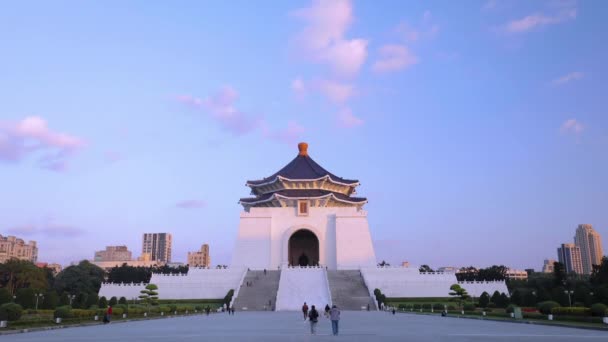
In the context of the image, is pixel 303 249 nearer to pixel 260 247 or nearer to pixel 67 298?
pixel 260 247

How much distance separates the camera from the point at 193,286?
33312 millimetres

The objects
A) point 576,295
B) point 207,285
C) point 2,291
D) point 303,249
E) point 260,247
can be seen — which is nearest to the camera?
point 2,291

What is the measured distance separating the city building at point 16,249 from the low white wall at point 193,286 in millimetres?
62250

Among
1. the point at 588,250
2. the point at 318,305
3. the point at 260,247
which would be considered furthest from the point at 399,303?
the point at 588,250

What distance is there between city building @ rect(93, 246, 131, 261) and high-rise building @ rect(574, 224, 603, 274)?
96321 millimetres

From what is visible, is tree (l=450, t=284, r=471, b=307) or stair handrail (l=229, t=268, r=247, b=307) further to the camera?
stair handrail (l=229, t=268, r=247, b=307)

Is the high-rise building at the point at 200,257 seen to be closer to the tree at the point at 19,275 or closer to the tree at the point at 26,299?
the tree at the point at 19,275

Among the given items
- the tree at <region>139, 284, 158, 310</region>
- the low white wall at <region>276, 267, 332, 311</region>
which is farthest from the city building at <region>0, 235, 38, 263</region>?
the low white wall at <region>276, 267, 332, 311</region>

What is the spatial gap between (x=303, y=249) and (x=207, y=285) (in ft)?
53.4

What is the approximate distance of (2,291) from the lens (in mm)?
22594

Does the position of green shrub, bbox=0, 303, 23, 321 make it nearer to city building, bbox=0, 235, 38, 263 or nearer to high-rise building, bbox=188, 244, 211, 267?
city building, bbox=0, 235, 38, 263

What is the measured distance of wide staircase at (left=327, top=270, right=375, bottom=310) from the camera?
1112 inches

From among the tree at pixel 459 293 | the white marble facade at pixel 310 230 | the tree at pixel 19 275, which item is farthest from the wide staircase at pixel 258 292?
the tree at pixel 19 275

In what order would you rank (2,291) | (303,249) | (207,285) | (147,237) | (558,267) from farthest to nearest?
1. (147,237)
2. (303,249)
3. (558,267)
4. (207,285)
5. (2,291)
